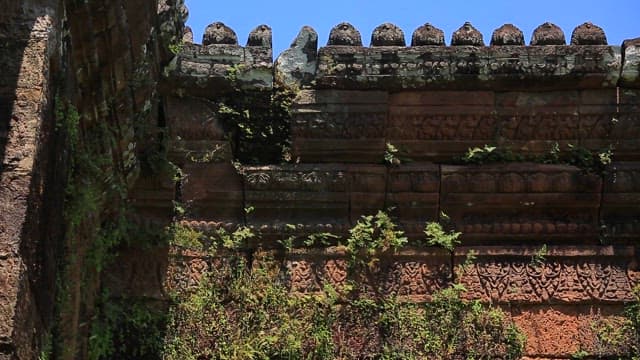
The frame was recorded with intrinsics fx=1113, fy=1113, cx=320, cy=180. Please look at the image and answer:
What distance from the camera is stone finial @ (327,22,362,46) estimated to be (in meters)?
7.10

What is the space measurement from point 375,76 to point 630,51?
1615mm

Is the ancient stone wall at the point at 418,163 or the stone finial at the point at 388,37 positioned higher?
the stone finial at the point at 388,37

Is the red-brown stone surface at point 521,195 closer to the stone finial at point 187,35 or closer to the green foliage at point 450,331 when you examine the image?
the green foliage at point 450,331

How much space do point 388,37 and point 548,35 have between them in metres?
1.02

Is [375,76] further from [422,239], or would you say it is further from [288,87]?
[422,239]

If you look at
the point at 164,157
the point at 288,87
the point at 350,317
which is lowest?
the point at 350,317

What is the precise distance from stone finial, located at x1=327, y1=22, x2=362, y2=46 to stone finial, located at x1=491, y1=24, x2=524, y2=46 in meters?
0.86

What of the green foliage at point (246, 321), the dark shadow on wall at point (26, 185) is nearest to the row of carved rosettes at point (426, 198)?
the green foliage at point (246, 321)

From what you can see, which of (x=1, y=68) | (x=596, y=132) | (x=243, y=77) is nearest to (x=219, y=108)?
(x=243, y=77)

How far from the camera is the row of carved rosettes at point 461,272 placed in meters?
6.79

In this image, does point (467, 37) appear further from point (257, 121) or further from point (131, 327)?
point (131, 327)

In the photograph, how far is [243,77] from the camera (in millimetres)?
7012

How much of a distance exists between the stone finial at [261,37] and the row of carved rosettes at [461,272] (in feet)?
4.45

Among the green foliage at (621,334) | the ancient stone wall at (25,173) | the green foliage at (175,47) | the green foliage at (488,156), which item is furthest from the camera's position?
the green foliage at (488,156)
